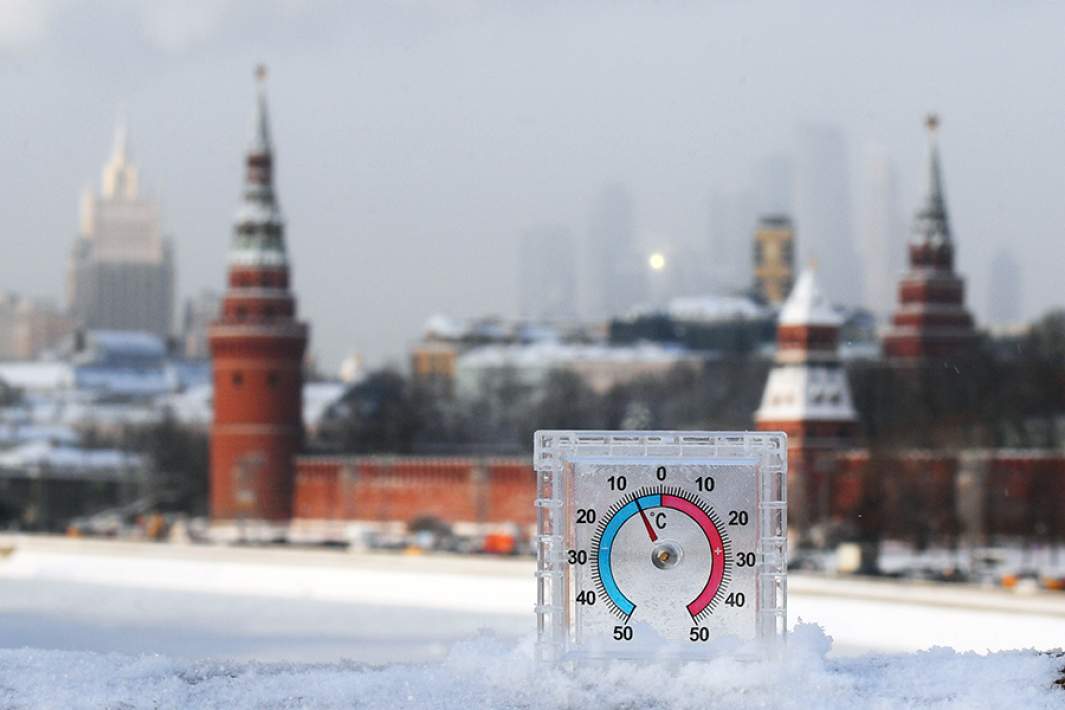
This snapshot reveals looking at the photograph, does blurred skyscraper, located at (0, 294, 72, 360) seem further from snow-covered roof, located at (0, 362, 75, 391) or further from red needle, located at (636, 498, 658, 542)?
red needle, located at (636, 498, 658, 542)

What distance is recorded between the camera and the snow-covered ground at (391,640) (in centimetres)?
491

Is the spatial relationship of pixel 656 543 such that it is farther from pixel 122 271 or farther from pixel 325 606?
pixel 122 271

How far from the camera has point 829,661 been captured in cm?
536

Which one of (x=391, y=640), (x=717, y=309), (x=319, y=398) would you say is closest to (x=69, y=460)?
(x=319, y=398)

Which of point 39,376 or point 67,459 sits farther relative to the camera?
point 39,376

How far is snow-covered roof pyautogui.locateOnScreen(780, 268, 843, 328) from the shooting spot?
47.1 metres

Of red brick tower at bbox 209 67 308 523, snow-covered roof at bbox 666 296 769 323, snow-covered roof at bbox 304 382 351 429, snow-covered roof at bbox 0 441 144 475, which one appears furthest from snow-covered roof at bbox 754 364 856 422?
snow-covered roof at bbox 0 441 144 475

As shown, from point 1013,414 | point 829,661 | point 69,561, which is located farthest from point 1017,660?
point 1013,414

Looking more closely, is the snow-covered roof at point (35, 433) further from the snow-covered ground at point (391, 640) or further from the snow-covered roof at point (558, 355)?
the snow-covered ground at point (391, 640)

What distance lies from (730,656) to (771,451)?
392 mm

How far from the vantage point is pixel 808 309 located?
4734 cm

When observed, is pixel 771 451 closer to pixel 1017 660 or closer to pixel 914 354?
pixel 1017 660

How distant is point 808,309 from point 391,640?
24183 millimetres

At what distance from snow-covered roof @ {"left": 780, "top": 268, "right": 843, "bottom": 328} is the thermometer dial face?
139 feet
